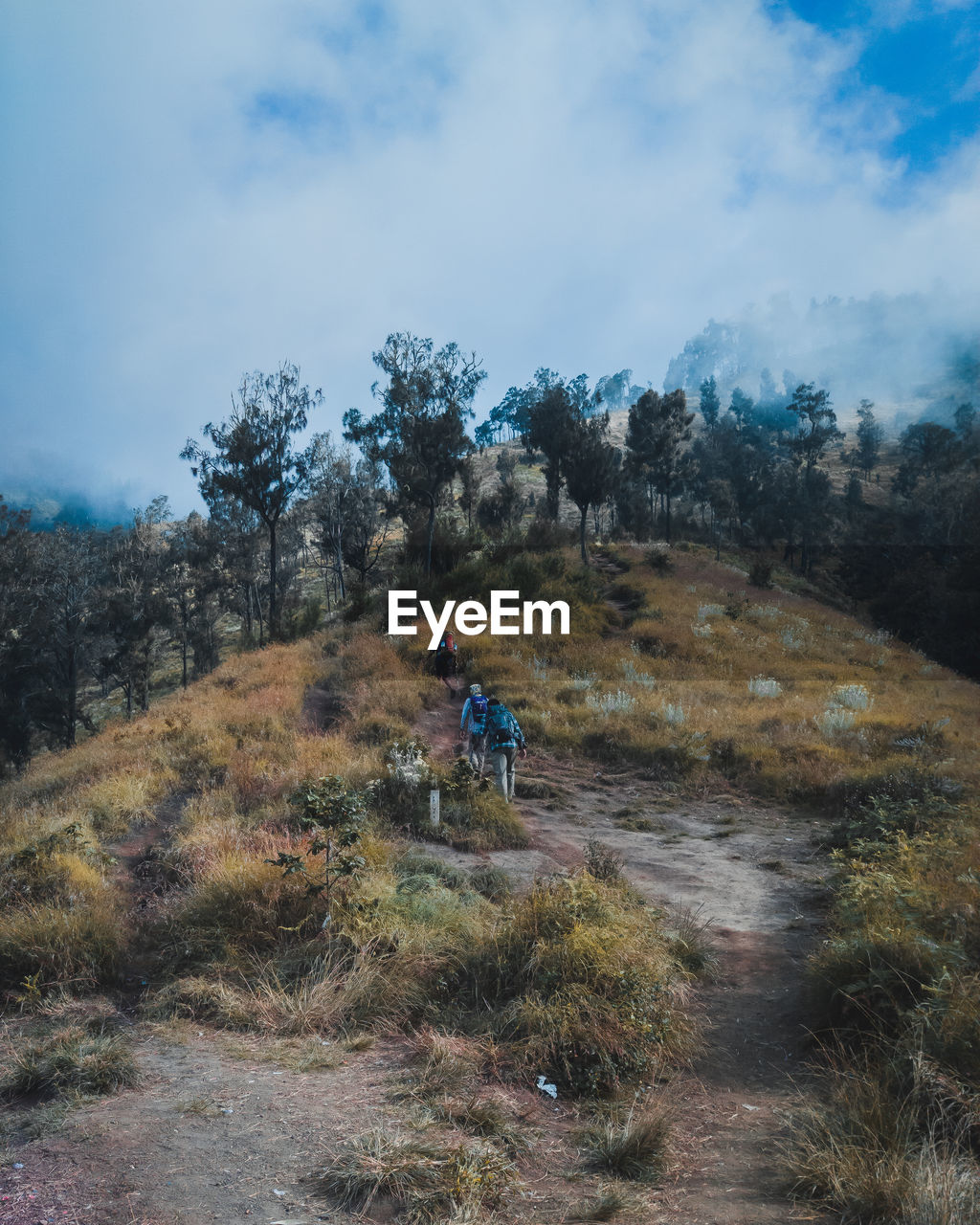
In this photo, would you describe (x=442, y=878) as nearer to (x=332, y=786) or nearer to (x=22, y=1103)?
(x=332, y=786)

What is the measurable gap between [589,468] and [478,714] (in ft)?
85.2

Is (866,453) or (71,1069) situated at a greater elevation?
(866,453)

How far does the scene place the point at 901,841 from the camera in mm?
6773

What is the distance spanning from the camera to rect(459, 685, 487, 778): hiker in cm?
1118

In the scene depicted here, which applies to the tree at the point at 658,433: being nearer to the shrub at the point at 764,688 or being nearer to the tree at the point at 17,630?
the tree at the point at 17,630

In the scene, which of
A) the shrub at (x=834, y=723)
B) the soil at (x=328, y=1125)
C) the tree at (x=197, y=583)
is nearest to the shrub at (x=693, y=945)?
the soil at (x=328, y=1125)

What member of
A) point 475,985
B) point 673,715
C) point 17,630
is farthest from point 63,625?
point 475,985

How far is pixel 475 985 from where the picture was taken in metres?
5.54

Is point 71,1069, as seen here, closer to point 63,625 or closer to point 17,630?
point 63,625

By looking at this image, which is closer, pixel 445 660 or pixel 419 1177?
pixel 419 1177

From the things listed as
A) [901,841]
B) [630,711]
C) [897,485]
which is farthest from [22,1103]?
[897,485]

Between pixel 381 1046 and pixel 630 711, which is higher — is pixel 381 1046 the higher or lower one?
the lower one

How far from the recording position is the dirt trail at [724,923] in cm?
362

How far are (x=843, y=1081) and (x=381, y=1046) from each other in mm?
2857
